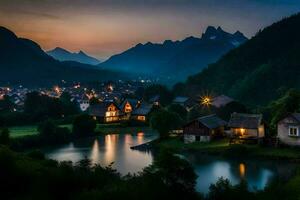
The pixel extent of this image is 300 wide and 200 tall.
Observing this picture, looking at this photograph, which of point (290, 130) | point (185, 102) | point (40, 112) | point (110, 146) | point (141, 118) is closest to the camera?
point (290, 130)

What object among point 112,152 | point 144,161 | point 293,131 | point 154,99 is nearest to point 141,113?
point 154,99

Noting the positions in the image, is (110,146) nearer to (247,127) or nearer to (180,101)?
(247,127)

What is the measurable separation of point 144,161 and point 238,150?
8.88 meters

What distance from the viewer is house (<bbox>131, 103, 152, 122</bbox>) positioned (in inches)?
2842

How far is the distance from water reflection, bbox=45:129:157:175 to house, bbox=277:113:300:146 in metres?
12.8

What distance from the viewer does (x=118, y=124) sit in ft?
232

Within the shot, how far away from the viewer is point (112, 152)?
46719 millimetres

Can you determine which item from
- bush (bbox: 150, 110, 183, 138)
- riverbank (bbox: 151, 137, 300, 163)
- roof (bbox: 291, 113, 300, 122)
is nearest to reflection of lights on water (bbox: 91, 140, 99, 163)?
riverbank (bbox: 151, 137, 300, 163)

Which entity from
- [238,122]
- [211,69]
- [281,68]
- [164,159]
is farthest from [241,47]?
[164,159]

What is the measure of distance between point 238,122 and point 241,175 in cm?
1220

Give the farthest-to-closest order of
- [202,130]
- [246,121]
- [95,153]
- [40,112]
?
1. [40,112]
2. [202,130]
3. [95,153]
4. [246,121]

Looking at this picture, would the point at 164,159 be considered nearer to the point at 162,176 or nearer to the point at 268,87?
the point at 162,176

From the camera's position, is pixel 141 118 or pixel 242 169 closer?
pixel 242 169

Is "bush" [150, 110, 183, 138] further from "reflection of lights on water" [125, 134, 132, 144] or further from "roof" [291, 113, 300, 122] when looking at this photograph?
"roof" [291, 113, 300, 122]
